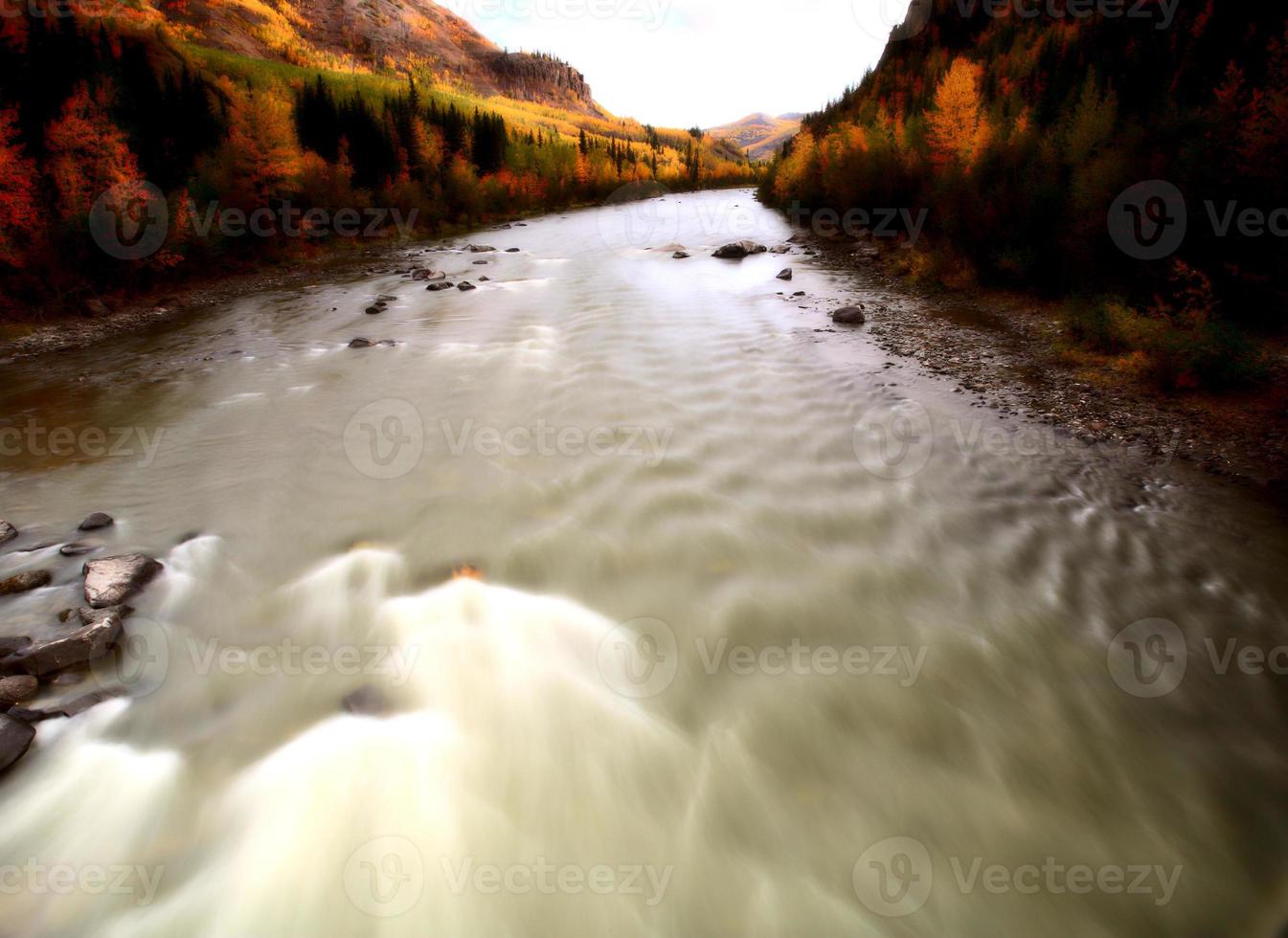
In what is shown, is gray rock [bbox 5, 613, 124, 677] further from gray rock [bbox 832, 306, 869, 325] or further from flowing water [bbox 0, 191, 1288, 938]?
gray rock [bbox 832, 306, 869, 325]

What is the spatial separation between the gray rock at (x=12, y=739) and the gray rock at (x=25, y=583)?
5.77 feet

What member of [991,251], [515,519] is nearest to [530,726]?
[515,519]

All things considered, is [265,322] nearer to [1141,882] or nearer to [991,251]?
[1141,882]

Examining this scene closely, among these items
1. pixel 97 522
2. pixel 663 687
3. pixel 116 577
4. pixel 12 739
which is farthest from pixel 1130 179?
pixel 97 522

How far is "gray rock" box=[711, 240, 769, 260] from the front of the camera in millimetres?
21781

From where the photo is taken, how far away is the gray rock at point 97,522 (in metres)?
5.08

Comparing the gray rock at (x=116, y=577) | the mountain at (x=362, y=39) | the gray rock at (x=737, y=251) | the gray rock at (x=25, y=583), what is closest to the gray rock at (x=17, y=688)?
the gray rock at (x=116, y=577)

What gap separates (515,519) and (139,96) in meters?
30.7

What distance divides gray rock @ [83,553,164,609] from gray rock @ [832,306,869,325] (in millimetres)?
12049

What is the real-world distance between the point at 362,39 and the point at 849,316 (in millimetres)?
189612

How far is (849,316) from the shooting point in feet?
38.4

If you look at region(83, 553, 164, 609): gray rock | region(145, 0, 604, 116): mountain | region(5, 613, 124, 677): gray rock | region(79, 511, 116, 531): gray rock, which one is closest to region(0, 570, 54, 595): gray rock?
region(83, 553, 164, 609): gray rock

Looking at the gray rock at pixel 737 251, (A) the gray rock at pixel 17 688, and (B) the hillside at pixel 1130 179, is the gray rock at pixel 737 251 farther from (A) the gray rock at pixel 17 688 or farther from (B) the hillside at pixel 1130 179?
(A) the gray rock at pixel 17 688

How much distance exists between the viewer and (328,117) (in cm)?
3359
